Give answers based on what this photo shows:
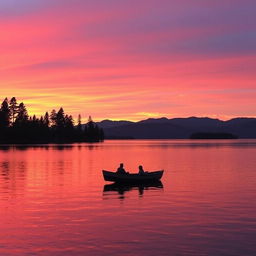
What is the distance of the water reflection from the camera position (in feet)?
165

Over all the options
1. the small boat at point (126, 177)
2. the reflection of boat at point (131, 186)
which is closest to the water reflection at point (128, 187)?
the reflection of boat at point (131, 186)

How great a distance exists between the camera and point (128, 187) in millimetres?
56469

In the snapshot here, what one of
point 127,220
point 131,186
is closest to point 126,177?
point 131,186

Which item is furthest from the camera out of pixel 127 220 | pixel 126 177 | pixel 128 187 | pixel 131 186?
pixel 131 186

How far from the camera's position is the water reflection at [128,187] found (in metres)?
50.4

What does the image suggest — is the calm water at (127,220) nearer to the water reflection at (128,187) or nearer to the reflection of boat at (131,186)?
the water reflection at (128,187)

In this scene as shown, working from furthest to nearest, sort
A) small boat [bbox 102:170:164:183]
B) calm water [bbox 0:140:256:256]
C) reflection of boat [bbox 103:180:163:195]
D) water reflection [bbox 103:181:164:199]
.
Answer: small boat [bbox 102:170:164:183] → reflection of boat [bbox 103:180:163:195] → water reflection [bbox 103:181:164:199] → calm water [bbox 0:140:256:256]

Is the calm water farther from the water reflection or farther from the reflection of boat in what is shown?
the reflection of boat

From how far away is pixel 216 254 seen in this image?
74.8 feet

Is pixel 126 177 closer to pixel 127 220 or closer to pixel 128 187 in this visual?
pixel 128 187

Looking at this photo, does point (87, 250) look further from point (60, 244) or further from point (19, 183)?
point (19, 183)

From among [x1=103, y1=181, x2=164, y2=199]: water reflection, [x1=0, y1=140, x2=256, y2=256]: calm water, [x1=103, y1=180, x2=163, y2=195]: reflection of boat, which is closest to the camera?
[x1=0, y1=140, x2=256, y2=256]: calm water

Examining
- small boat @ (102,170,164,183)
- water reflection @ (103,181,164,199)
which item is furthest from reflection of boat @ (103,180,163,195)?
small boat @ (102,170,164,183)

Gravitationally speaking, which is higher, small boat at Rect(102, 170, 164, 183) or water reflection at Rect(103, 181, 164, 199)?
small boat at Rect(102, 170, 164, 183)
